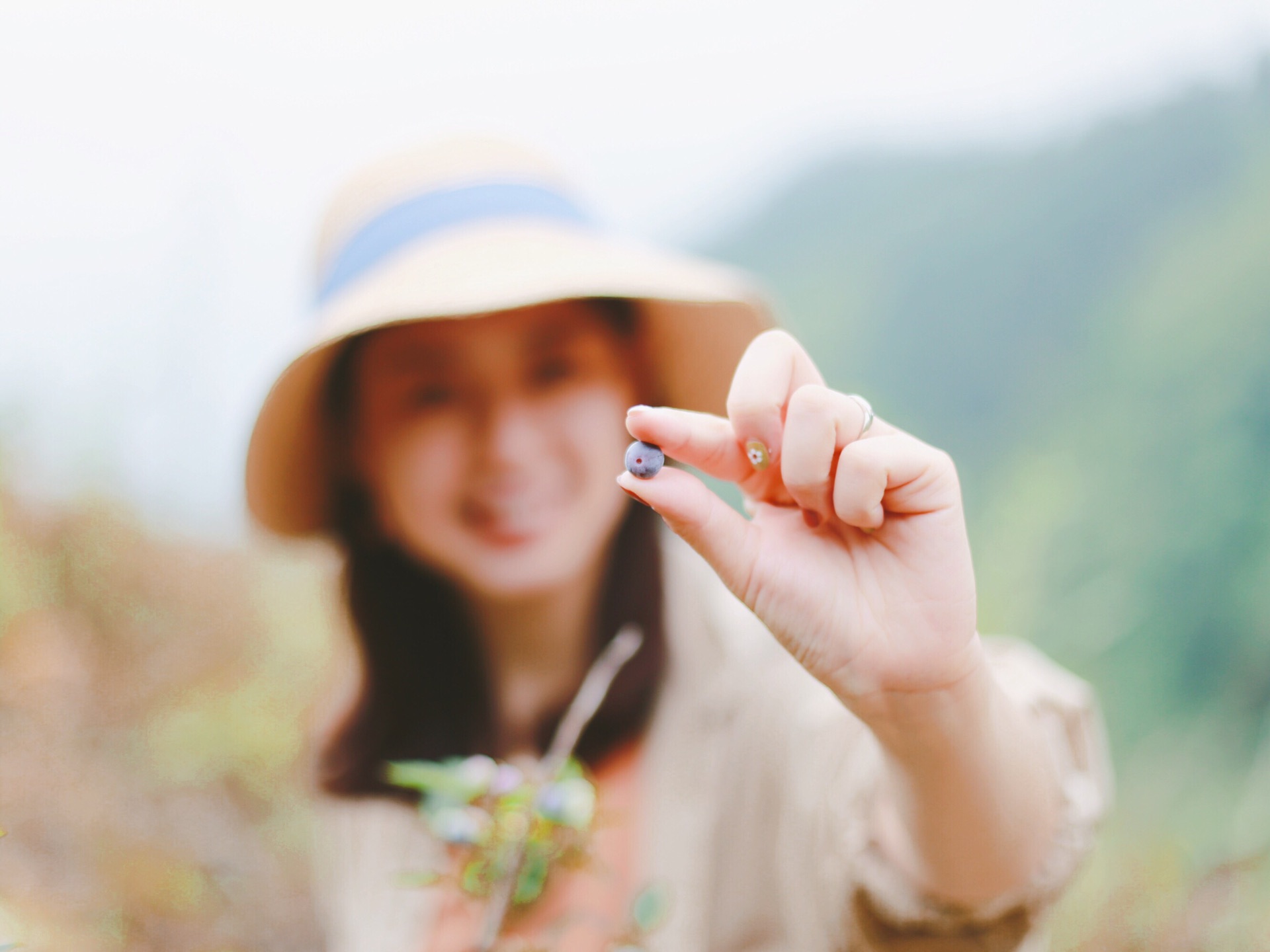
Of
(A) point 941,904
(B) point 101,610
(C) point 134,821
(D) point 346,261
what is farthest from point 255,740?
(A) point 941,904

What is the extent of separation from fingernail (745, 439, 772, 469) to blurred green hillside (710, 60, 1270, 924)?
1.46 metres

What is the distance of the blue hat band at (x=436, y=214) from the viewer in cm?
101

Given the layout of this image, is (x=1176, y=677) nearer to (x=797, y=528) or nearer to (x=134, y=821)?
(x=797, y=528)

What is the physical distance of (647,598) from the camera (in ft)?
3.76

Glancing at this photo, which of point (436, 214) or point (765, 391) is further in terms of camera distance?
point (436, 214)

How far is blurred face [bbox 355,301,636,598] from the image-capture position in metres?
0.95

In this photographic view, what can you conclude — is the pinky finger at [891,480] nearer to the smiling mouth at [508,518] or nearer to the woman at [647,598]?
the woman at [647,598]

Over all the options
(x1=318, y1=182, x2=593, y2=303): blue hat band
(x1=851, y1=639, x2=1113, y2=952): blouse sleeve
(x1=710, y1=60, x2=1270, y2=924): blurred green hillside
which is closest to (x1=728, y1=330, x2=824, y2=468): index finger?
(x1=851, y1=639, x2=1113, y2=952): blouse sleeve

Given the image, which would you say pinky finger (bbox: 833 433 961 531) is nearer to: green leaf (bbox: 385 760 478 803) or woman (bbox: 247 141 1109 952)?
woman (bbox: 247 141 1109 952)

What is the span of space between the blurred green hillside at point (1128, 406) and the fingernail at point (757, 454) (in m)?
1.46

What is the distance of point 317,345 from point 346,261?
8.9 inches

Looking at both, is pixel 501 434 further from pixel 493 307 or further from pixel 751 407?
Answer: pixel 751 407

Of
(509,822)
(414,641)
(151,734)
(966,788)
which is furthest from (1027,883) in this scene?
(151,734)

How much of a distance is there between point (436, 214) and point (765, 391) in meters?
0.70
